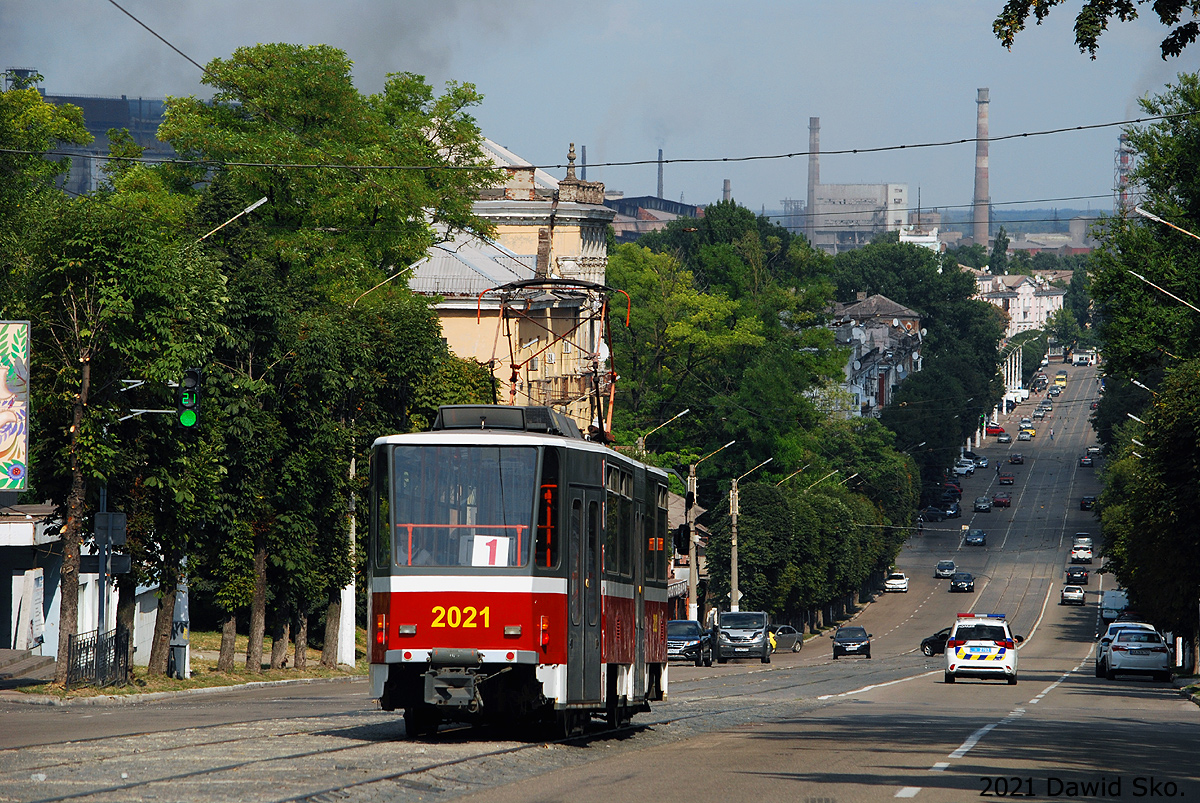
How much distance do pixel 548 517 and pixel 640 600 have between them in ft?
11.3

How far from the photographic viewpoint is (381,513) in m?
17.9

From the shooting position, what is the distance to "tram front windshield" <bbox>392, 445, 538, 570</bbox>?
17547mm

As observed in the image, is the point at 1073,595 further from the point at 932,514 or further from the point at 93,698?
the point at 93,698

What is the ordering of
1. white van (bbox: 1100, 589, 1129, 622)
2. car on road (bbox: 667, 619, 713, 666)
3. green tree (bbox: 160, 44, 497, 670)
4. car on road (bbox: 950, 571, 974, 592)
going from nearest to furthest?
green tree (bbox: 160, 44, 497, 670) < car on road (bbox: 667, 619, 713, 666) < white van (bbox: 1100, 589, 1129, 622) < car on road (bbox: 950, 571, 974, 592)

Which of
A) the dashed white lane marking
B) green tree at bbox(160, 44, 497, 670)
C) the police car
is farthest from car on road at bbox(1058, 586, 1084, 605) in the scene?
green tree at bbox(160, 44, 497, 670)

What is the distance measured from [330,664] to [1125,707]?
21.9 metres

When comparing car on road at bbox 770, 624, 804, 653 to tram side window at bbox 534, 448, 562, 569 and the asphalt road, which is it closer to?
the asphalt road

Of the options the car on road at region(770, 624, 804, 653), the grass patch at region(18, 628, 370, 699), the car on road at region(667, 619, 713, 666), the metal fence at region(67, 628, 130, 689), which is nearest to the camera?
the grass patch at region(18, 628, 370, 699)

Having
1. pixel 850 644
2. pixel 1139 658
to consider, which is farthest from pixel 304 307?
pixel 850 644

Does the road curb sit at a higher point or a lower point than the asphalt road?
lower

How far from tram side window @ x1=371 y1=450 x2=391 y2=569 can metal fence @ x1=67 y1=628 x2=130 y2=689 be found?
1378 cm

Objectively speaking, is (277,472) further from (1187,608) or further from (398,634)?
(1187,608)

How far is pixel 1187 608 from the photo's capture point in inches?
1935

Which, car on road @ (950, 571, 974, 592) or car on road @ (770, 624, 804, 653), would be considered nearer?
car on road @ (770, 624, 804, 653)
